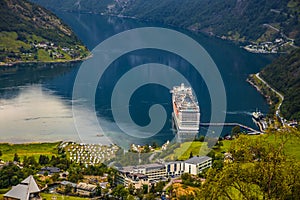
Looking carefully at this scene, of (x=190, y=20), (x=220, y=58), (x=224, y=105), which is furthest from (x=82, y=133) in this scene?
(x=190, y=20)

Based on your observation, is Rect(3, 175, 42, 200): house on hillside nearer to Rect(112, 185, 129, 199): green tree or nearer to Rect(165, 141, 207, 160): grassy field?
Rect(112, 185, 129, 199): green tree

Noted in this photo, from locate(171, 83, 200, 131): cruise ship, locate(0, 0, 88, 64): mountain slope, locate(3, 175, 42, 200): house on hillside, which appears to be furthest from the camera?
locate(0, 0, 88, 64): mountain slope

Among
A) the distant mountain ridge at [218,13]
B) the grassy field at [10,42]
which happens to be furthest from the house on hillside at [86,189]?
the distant mountain ridge at [218,13]

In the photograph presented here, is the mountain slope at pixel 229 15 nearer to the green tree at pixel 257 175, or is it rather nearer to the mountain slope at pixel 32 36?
the mountain slope at pixel 32 36

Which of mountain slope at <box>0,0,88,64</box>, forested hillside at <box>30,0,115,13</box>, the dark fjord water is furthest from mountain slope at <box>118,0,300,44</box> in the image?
Result: mountain slope at <box>0,0,88,64</box>

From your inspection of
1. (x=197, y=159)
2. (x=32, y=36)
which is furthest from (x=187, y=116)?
(x=32, y=36)

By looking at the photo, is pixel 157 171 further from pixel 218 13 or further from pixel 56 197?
pixel 218 13

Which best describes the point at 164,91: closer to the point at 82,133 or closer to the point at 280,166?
the point at 82,133
